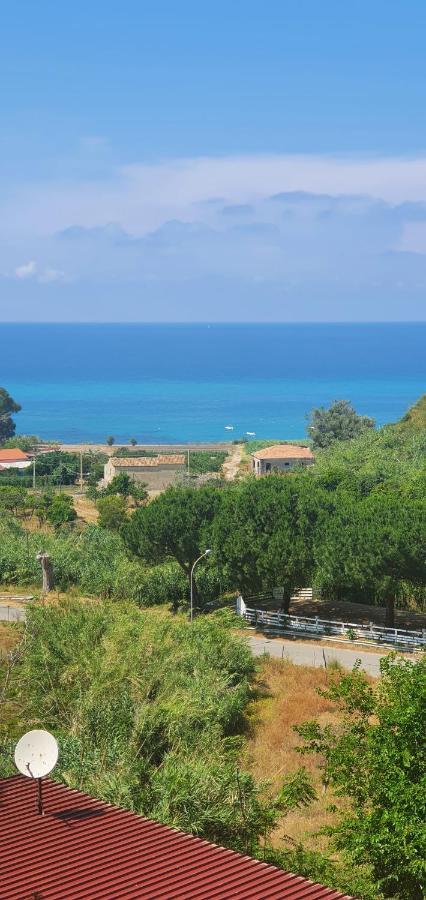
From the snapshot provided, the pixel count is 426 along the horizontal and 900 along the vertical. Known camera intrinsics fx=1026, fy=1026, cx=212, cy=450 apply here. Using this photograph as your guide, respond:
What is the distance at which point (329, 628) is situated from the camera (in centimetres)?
3934

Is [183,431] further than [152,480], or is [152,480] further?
[183,431]

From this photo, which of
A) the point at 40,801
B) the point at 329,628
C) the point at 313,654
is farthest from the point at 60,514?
the point at 40,801

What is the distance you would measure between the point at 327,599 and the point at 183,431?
424 feet

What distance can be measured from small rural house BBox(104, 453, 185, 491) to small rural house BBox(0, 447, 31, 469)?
13.3 metres

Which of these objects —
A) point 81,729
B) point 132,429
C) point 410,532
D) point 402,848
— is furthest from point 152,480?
point 132,429

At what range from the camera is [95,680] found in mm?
26516

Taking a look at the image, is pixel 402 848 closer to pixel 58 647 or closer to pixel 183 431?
pixel 58 647

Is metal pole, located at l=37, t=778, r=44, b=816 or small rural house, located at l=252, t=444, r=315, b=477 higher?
small rural house, located at l=252, t=444, r=315, b=477

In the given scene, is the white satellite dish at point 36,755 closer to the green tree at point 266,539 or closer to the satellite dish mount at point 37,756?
the satellite dish mount at point 37,756

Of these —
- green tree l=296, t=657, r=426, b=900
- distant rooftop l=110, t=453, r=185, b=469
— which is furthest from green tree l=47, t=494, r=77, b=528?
green tree l=296, t=657, r=426, b=900

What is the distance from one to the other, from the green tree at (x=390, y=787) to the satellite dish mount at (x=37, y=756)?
203 inches

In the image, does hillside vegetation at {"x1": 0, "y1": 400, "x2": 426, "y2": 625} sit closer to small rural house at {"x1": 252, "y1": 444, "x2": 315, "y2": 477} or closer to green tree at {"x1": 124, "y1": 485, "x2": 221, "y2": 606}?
green tree at {"x1": 124, "y1": 485, "x2": 221, "y2": 606}

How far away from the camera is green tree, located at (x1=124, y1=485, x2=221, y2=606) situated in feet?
138

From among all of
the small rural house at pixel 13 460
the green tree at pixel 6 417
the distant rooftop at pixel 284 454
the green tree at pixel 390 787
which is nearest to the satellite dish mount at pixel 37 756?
the green tree at pixel 390 787
